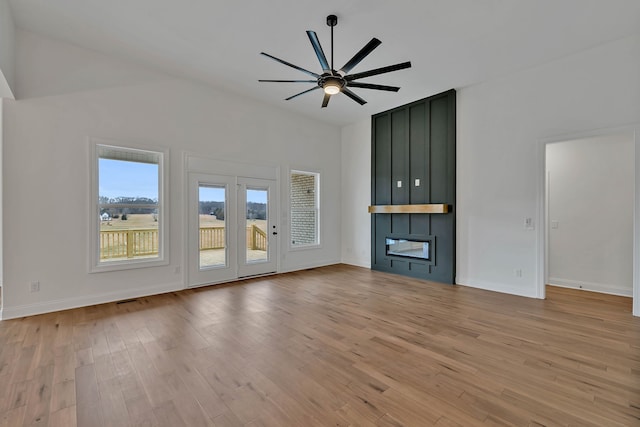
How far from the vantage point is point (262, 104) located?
6.05 metres

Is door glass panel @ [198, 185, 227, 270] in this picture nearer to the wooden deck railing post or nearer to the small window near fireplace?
the wooden deck railing post

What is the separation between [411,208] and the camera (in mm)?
5867

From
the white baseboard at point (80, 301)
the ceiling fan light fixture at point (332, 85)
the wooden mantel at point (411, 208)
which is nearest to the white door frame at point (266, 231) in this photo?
the white baseboard at point (80, 301)

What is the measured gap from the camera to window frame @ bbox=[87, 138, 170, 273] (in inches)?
164

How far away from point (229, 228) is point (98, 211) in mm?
2019

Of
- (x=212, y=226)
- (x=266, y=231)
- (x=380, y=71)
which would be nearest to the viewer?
(x=380, y=71)

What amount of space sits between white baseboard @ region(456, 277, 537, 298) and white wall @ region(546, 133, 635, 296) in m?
1.19

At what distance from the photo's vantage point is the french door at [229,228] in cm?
517

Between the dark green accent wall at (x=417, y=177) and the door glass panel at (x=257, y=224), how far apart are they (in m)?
2.52

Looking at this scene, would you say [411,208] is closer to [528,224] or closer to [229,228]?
[528,224]

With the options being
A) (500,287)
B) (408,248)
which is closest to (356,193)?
(408,248)

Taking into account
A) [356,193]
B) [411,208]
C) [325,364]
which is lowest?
[325,364]

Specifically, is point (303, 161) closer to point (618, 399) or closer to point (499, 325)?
point (499, 325)

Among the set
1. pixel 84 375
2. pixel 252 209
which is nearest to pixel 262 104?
pixel 252 209
